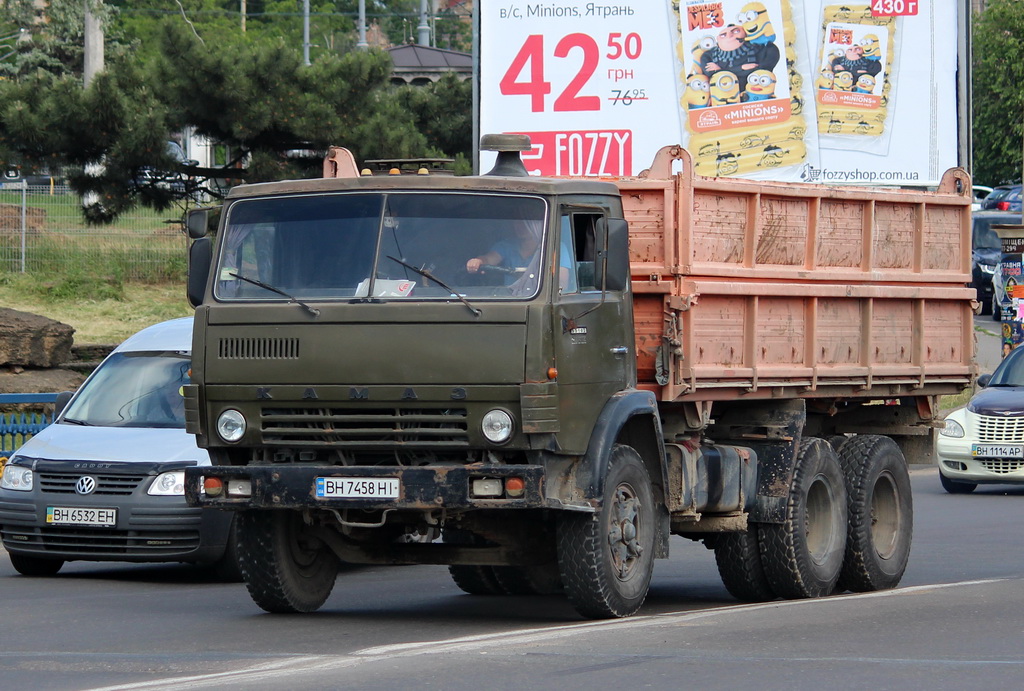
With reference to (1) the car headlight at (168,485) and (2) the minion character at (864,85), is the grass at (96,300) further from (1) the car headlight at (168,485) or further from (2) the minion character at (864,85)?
(1) the car headlight at (168,485)

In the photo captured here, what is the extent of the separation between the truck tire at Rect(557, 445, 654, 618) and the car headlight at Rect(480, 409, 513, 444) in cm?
73

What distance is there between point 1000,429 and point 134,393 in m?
10.7

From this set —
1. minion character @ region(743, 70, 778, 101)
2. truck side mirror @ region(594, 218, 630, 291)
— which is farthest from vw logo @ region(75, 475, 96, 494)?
minion character @ region(743, 70, 778, 101)

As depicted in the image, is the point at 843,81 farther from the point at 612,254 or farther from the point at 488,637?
the point at 488,637

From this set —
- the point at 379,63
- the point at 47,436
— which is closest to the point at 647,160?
the point at 379,63

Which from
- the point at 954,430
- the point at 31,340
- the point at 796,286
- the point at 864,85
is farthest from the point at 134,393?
the point at 864,85

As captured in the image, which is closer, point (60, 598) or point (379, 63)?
point (60, 598)

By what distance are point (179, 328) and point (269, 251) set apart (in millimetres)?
4598

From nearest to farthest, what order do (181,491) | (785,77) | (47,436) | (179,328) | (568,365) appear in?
(568,365)
(181,491)
(47,436)
(179,328)
(785,77)

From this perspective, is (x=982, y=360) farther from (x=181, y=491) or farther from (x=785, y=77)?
(x=181, y=491)

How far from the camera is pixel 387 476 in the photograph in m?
9.13

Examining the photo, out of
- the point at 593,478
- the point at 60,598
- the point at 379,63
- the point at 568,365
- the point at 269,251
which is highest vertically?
the point at 379,63

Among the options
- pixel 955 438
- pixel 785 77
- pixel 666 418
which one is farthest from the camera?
Answer: pixel 785 77

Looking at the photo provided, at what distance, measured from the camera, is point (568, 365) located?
9.21 m
